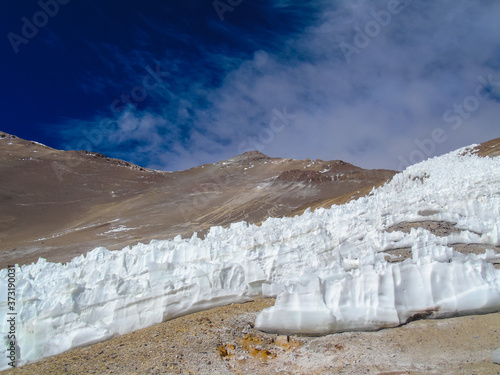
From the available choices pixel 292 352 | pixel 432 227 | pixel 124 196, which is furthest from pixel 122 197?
pixel 292 352

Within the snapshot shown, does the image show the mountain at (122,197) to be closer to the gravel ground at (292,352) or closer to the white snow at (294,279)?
the white snow at (294,279)

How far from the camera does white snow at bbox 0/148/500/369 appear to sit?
495 cm

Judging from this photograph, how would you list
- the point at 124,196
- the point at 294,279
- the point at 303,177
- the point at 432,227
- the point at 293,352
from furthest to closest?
1. the point at 303,177
2. the point at 124,196
3. the point at 432,227
4. the point at 294,279
5. the point at 293,352

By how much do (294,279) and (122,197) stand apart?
124 ft

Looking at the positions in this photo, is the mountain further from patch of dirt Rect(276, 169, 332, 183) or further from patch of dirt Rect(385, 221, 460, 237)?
patch of dirt Rect(385, 221, 460, 237)

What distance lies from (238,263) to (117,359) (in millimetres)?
2831

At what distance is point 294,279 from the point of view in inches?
271

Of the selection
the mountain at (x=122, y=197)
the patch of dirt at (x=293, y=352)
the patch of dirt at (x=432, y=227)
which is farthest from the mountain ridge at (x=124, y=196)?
the patch of dirt at (x=293, y=352)

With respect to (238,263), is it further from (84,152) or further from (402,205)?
(84,152)

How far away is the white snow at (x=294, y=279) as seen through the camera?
4.95m

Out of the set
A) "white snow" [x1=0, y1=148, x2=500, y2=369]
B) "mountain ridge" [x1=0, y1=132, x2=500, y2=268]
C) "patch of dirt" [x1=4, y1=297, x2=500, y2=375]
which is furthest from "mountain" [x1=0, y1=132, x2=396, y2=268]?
"patch of dirt" [x1=4, y1=297, x2=500, y2=375]

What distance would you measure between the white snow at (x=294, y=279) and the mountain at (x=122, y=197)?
52.7 ft

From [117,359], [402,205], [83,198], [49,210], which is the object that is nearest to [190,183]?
[83,198]

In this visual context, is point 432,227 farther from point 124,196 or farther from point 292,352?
point 124,196
